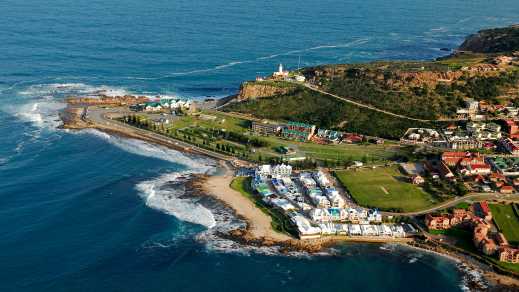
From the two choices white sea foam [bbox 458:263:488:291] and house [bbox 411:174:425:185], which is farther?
house [bbox 411:174:425:185]

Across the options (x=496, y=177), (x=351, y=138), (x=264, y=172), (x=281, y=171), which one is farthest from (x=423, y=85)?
(x=264, y=172)

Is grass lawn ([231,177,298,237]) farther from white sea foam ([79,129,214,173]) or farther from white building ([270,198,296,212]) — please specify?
white sea foam ([79,129,214,173])

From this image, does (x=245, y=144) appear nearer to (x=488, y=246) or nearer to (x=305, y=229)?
(x=305, y=229)

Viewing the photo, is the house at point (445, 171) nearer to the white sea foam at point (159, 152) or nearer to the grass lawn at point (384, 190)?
the grass lawn at point (384, 190)

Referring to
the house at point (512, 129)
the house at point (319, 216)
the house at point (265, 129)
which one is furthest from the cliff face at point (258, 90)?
the house at point (319, 216)

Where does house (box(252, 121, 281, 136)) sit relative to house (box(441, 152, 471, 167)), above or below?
above

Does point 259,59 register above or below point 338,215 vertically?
above

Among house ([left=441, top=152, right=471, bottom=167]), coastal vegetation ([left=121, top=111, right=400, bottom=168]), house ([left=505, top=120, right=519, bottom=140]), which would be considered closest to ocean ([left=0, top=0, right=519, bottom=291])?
coastal vegetation ([left=121, top=111, right=400, bottom=168])
